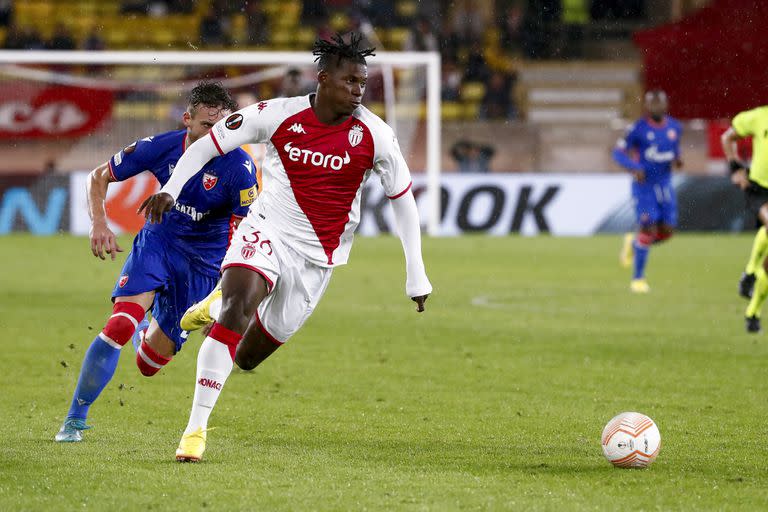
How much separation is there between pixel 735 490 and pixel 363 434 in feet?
6.73

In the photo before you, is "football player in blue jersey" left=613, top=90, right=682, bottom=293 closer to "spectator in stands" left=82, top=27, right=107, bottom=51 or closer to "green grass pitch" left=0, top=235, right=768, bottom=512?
"green grass pitch" left=0, top=235, right=768, bottom=512

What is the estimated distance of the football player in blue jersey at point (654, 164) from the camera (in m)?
16.4

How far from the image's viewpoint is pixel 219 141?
610 centimetres

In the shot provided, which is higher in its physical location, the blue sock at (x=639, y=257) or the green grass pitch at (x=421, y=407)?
the green grass pitch at (x=421, y=407)

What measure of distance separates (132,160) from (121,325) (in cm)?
90

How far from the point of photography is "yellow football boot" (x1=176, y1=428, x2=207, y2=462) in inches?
228

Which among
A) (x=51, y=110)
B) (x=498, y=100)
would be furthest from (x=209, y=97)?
(x=498, y=100)

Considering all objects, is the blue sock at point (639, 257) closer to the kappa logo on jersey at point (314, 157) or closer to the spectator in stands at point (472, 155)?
the spectator in stands at point (472, 155)

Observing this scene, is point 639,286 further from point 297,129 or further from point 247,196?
point 297,129

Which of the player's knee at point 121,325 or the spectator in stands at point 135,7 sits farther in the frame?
the spectator in stands at point 135,7

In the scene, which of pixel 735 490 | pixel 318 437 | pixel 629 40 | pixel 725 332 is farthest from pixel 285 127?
pixel 629 40

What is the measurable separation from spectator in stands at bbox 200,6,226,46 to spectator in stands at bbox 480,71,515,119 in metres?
5.66

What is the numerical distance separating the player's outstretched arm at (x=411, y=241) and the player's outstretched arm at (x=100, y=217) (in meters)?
1.38

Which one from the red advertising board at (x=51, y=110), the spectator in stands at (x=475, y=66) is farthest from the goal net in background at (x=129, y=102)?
the spectator in stands at (x=475, y=66)
